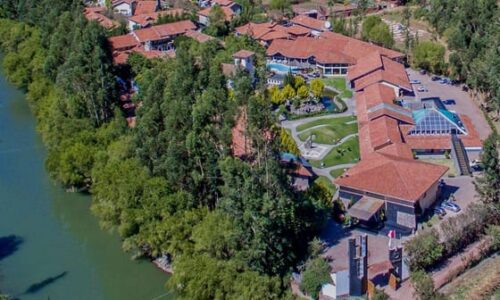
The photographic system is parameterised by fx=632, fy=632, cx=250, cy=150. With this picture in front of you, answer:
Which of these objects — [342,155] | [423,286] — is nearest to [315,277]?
[423,286]

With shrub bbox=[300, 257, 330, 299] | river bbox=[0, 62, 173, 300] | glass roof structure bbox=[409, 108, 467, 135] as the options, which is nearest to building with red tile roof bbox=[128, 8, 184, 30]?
river bbox=[0, 62, 173, 300]

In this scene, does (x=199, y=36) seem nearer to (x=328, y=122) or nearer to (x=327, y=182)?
(x=328, y=122)

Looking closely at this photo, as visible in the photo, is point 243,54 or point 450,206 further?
point 243,54

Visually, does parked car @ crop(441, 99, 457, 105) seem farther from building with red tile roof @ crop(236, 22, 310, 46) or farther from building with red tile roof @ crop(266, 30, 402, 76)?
building with red tile roof @ crop(236, 22, 310, 46)

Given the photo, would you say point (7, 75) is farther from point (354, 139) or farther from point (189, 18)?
point (354, 139)

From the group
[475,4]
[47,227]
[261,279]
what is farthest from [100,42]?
[475,4]

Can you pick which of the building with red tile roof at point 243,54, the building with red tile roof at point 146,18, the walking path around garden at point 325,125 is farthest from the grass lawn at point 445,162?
the building with red tile roof at point 146,18

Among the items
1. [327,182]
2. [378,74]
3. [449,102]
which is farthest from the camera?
[378,74]

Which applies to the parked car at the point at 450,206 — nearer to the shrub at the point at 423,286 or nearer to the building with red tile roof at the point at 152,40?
the shrub at the point at 423,286
